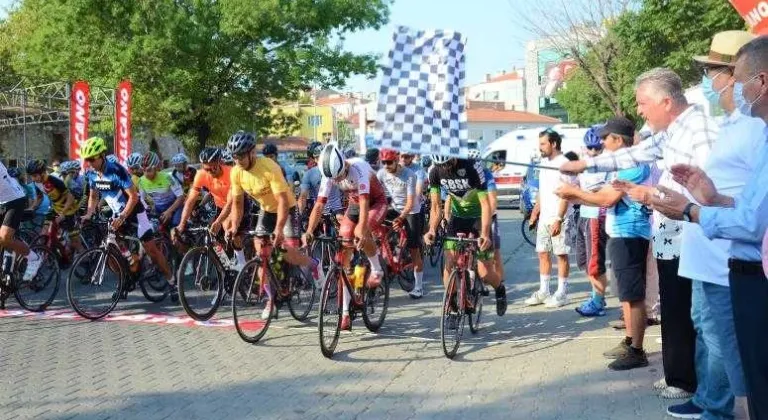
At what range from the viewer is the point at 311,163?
13.7 metres

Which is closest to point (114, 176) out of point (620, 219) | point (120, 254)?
point (120, 254)

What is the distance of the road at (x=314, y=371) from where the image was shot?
5.50 metres

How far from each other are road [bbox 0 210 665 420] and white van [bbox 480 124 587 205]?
18880 mm

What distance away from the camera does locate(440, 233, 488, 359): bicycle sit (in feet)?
22.6

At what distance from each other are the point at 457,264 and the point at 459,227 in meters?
0.81

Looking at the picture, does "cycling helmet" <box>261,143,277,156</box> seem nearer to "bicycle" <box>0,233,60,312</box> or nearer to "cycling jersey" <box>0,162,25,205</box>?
"bicycle" <box>0,233,60,312</box>

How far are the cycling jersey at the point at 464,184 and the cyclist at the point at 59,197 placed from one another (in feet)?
22.0

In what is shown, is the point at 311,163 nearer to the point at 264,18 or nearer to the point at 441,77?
the point at 441,77

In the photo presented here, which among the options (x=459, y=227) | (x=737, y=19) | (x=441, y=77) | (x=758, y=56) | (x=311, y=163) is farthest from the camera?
(x=737, y=19)

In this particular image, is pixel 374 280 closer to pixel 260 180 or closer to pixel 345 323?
pixel 345 323

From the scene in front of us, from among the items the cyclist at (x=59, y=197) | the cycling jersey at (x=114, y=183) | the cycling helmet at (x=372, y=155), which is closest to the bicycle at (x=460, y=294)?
the cycling jersey at (x=114, y=183)

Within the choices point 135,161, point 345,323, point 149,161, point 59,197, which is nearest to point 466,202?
point 345,323

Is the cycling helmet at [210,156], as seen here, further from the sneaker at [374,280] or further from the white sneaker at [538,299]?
the white sneaker at [538,299]

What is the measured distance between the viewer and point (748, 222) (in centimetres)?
326
